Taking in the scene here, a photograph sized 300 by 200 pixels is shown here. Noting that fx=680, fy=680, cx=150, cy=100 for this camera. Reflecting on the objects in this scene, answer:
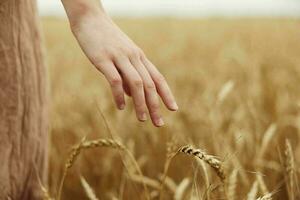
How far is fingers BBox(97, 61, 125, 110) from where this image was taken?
812 millimetres

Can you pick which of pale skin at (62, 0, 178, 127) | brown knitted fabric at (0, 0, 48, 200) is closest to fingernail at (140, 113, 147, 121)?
pale skin at (62, 0, 178, 127)

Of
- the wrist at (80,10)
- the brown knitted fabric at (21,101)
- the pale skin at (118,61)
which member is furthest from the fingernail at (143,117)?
the brown knitted fabric at (21,101)

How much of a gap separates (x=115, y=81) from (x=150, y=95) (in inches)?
2.0

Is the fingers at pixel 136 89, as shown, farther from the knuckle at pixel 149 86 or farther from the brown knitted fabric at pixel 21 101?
the brown knitted fabric at pixel 21 101

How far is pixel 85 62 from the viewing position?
4.27 metres

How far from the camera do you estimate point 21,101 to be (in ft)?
3.61

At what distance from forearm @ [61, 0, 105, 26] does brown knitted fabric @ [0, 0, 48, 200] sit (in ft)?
0.61

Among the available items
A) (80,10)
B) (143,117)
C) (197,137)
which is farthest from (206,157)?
(197,137)

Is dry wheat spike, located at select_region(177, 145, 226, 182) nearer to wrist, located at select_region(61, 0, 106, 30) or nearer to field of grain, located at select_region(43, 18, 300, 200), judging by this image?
field of grain, located at select_region(43, 18, 300, 200)

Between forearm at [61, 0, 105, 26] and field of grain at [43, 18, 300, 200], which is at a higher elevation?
forearm at [61, 0, 105, 26]

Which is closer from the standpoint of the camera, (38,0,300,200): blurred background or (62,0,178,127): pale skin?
(62,0,178,127): pale skin

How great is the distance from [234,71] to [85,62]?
47.2 inches

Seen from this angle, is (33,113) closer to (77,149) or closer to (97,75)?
(77,149)

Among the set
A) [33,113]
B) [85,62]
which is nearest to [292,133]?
[33,113]
